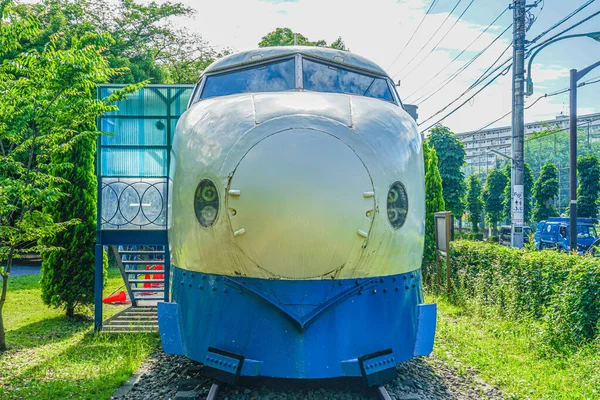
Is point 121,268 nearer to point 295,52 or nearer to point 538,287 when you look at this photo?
point 295,52

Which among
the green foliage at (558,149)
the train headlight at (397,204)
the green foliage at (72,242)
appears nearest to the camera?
the train headlight at (397,204)

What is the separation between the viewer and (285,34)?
28781 millimetres

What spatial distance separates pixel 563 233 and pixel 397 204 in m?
20.4

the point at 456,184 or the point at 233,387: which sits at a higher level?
the point at 456,184

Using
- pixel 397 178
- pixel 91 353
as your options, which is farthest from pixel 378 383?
pixel 91 353

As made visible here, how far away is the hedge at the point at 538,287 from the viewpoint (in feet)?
20.5

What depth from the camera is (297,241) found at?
137 inches

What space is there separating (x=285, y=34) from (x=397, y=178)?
26583 millimetres

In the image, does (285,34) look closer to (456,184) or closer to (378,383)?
(456,184)

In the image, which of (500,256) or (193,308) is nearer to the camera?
(193,308)

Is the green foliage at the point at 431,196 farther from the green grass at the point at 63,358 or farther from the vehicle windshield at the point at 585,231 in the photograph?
the vehicle windshield at the point at 585,231

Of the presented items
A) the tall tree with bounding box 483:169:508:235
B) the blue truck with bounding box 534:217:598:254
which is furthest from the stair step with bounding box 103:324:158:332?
the tall tree with bounding box 483:169:508:235

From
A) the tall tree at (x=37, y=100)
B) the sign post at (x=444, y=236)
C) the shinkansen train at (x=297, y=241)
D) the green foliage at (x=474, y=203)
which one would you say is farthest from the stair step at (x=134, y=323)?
the green foliage at (x=474, y=203)

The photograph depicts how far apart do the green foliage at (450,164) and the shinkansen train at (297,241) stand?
67.5 feet
